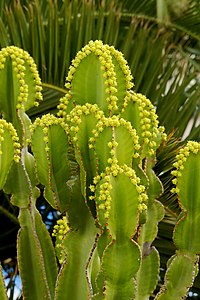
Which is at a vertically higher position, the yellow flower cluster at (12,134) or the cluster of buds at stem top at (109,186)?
the yellow flower cluster at (12,134)

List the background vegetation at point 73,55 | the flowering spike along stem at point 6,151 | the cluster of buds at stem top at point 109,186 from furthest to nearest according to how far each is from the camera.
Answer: the background vegetation at point 73,55 → the flowering spike along stem at point 6,151 → the cluster of buds at stem top at point 109,186

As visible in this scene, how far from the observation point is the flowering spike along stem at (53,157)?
165cm

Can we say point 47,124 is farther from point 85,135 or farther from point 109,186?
point 109,186

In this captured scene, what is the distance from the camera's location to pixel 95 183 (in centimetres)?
154

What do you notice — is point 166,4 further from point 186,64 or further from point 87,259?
point 87,259

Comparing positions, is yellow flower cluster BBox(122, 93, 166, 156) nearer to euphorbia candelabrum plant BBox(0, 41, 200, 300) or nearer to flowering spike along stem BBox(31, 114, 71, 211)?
euphorbia candelabrum plant BBox(0, 41, 200, 300)

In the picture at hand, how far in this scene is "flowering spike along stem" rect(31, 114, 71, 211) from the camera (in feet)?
5.41

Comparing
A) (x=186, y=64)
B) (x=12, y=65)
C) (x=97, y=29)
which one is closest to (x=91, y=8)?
(x=97, y=29)

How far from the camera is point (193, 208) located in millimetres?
1574

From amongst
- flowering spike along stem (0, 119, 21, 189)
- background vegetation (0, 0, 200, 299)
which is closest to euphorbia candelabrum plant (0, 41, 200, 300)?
flowering spike along stem (0, 119, 21, 189)

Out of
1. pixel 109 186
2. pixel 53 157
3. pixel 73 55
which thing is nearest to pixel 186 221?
pixel 109 186

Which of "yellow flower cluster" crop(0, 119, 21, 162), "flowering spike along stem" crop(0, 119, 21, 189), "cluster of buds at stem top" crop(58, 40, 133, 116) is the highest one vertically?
"cluster of buds at stem top" crop(58, 40, 133, 116)

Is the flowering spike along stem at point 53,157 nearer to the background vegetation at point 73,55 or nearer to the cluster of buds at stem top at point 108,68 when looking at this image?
the cluster of buds at stem top at point 108,68

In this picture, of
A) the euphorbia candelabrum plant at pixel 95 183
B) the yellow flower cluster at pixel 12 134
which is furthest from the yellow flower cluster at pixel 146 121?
the yellow flower cluster at pixel 12 134
